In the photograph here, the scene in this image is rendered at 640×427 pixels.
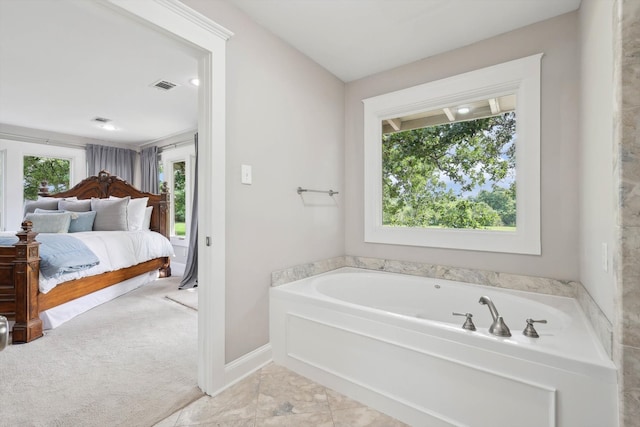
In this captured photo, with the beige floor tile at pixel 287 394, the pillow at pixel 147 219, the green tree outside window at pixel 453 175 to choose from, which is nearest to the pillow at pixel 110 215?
the pillow at pixel 147 219

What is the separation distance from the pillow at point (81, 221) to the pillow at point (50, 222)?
0.17m

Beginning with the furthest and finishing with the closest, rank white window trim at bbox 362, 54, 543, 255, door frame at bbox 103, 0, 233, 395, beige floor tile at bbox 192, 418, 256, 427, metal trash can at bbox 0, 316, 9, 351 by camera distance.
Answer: white window trim at bbox 362, 54, 543, 255, door frame at bbox 103, 0, 233, 395, beige floor tile at bbox 192, 418, 256, 427, metal trash can at bbox 0, 316, 9, 351

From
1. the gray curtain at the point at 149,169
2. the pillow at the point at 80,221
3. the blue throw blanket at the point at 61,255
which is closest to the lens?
the blue throw blanket at the point at 61,255

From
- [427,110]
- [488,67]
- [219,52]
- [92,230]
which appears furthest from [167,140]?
[488,67]

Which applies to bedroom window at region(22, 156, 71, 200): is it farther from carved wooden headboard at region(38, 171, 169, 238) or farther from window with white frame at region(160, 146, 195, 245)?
window with white frame at region(160, 146, 195, 245)

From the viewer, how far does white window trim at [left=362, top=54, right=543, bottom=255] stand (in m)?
2.04

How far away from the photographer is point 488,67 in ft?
7.20

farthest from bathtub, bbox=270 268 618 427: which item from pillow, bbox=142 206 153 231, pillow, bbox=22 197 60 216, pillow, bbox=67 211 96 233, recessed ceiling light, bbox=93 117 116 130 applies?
pillow, bbox=22 197 60 216

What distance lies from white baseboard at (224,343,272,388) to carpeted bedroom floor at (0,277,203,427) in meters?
0.18

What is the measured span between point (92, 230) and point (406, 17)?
4434 millimetres

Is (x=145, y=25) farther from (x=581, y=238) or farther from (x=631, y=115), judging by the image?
(x=581, y=238)

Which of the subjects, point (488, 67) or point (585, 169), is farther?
point (488, 67)

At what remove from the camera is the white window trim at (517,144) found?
6.70ft

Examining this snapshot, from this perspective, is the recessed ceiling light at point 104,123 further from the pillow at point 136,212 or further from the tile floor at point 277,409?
the tile floor at point 277,409
